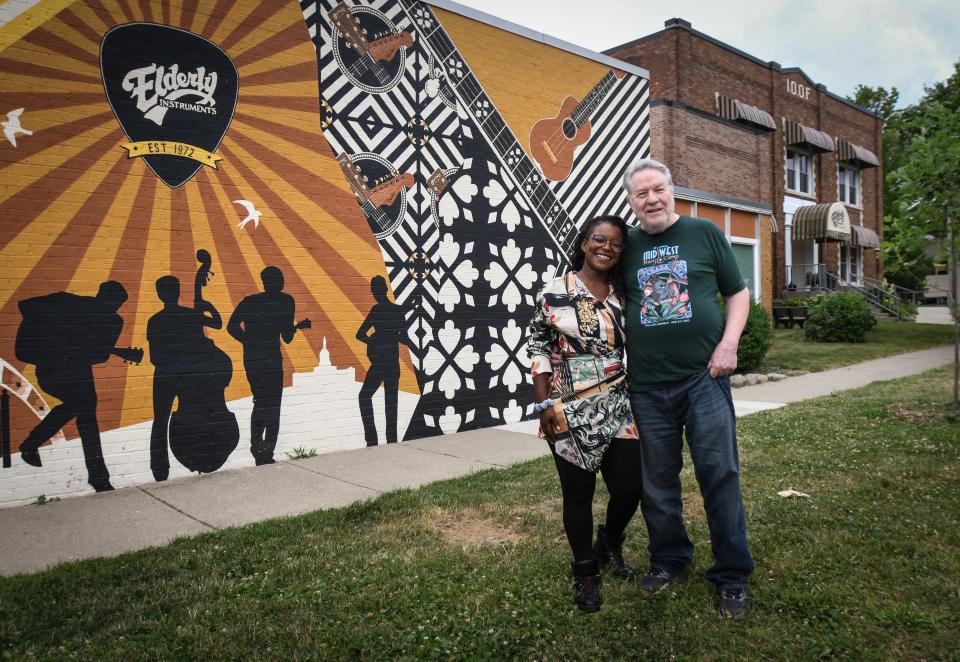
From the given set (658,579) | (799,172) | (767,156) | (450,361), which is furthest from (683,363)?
(799,172)

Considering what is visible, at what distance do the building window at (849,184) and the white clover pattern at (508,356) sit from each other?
88.7 ft

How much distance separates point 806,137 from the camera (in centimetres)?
2673

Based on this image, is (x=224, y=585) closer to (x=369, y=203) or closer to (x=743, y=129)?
(x=369, y=203)

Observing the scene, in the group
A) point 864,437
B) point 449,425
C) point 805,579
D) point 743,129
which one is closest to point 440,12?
point 449,425

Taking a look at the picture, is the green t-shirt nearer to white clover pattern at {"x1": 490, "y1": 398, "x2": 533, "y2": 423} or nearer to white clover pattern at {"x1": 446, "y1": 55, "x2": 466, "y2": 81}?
white clover pattern at {"x1": 490, "y1": 398, "x2": 533, "y2": 423}

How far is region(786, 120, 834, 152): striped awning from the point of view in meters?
26.6

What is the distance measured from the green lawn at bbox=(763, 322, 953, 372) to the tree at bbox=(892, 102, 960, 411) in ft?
20.4

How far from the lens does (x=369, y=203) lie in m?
7.81

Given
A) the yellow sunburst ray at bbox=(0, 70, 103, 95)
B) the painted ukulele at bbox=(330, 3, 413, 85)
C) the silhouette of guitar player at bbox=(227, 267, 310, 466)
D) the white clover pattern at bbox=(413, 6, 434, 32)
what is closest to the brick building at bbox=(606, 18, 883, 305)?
the white clover pattern at bbox=(413, 6, 434, 32)

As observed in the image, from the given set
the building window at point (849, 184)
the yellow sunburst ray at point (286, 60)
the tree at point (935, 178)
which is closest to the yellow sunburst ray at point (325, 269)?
the yellow sunburst ray at point (286, 60)

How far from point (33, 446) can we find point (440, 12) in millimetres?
6499

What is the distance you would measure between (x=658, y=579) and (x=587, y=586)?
0.45m

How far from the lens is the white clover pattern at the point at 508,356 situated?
29.4 ft

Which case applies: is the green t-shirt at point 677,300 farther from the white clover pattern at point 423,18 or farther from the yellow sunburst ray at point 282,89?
the white clover pattern at point 423,18
